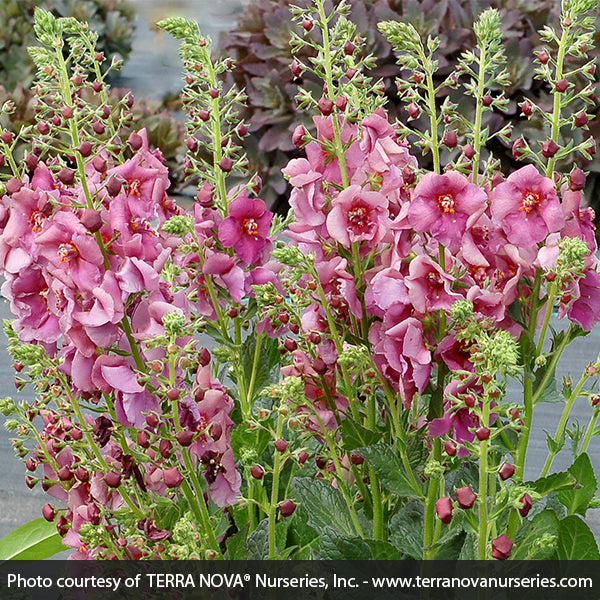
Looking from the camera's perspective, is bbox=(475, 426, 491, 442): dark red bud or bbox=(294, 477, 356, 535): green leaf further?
bbox=(294, 477, 356, 535): green leaf

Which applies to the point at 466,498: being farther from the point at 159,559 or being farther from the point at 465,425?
the point at 159,559

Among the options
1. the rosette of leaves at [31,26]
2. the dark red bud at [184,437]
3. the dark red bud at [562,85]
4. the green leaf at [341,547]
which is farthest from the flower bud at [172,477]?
the rosette of leaves at [31,26]

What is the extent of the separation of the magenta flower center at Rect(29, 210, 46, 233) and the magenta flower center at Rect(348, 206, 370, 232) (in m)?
0.27

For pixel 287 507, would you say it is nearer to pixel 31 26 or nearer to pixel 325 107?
pixel 325 107

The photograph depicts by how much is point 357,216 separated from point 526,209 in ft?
0.48

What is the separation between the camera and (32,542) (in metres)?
1.49

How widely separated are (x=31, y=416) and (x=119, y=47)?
7.41 m

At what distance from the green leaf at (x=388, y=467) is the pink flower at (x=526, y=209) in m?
0.22

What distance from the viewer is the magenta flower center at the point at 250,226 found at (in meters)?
1.07

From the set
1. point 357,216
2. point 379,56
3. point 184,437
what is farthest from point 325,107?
point 379,56

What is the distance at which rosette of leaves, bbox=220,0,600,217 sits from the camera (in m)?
4.58

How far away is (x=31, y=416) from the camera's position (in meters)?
1.10

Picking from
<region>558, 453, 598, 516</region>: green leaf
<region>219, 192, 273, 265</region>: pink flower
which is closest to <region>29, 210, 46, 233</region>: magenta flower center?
<region>219, 192, 273, 265</region>: pink flower

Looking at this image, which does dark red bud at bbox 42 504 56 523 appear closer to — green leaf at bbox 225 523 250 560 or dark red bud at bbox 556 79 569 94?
green leaf at bbox 225 523 250 560
